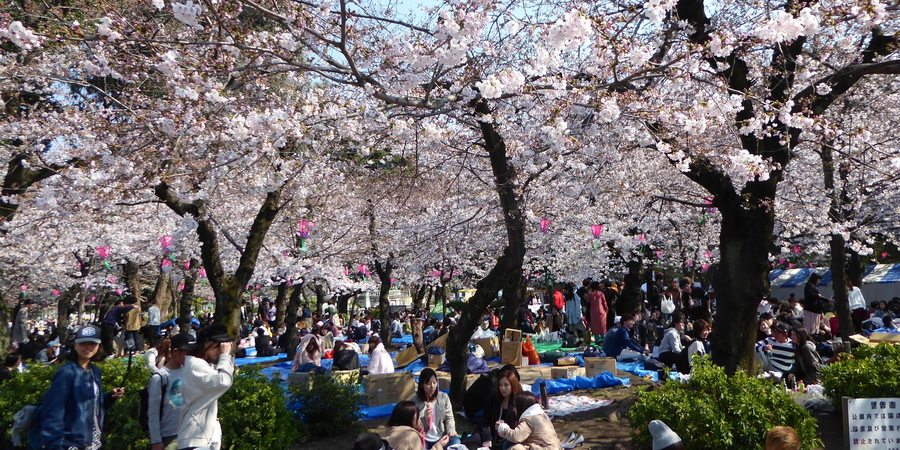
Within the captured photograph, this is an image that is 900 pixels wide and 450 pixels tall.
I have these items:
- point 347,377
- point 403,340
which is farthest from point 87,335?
point 403,340

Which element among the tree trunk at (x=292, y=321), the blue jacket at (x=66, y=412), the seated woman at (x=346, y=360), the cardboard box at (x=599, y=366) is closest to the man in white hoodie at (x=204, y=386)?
the blue jacket at (x=66, y=412)

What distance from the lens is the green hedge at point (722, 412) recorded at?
207 inches

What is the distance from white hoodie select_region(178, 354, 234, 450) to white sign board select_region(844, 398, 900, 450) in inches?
192

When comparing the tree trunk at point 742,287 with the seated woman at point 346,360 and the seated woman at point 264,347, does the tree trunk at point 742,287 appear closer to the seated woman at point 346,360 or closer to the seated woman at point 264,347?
the seated woman at point 346,360

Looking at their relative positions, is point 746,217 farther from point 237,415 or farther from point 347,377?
point 347,377

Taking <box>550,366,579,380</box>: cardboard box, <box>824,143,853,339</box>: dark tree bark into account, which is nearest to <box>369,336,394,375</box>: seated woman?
<box>550,366,579,380</box>: cardboard box

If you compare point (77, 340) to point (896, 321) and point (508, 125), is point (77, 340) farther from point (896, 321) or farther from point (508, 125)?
point (896, 321)

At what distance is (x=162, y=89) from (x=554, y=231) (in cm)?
1351

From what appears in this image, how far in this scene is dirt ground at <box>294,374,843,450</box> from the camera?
6539 mm

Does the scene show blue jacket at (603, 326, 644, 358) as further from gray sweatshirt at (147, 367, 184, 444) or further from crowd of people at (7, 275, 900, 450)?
gray sweatshirt at (147, 367, 184, 444)

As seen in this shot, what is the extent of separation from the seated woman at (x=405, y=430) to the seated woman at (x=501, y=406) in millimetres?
945

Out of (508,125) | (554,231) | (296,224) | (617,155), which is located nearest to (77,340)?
(508,125)

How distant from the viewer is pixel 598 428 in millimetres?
7406

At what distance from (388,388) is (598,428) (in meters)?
3.27
